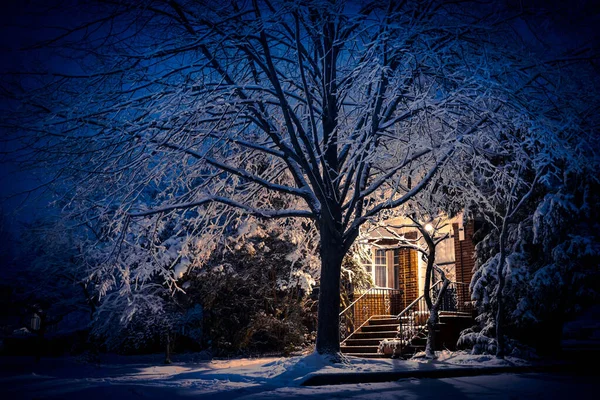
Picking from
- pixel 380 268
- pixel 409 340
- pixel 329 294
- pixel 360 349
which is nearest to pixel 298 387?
pixel 329 294

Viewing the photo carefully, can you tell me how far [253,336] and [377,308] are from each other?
5.50 m

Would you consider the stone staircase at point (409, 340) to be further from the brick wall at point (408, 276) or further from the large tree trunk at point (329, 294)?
the large tree trunk at point (329, 294)

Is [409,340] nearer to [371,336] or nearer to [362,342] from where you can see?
[362,342]

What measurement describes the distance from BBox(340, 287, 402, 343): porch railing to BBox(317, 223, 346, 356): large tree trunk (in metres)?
7.86

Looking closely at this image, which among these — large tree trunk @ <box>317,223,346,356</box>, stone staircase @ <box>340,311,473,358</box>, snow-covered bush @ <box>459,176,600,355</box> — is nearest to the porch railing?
stone staircase @ <box>340,311,473,358</box>

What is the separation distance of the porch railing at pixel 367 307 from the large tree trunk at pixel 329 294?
7.86 meters

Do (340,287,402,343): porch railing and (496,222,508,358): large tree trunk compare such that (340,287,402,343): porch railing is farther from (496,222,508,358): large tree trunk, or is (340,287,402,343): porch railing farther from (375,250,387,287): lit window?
(496,222,508,358): large tree trunk

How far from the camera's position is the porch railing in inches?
752

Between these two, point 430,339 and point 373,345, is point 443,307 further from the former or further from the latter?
point 430,339

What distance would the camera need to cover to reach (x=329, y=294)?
10.4 meters

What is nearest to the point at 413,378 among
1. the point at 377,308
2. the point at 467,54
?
the point at 467,54

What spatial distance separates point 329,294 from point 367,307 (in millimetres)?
10559

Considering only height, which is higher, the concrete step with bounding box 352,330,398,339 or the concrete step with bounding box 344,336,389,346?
the concrete step with bounding box 352,330,398,339

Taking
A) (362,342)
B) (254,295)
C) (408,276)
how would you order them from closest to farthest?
(362,342) < (254,295) < (408,276)
